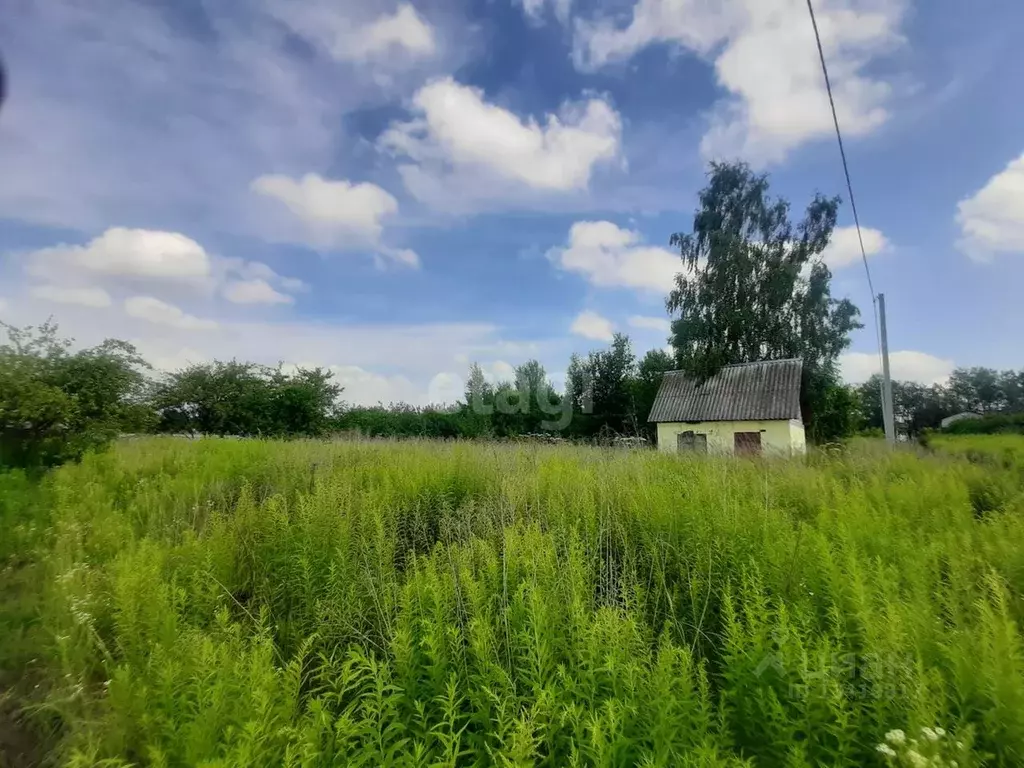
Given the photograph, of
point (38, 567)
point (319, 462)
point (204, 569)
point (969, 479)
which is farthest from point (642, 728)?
point (969, 479)

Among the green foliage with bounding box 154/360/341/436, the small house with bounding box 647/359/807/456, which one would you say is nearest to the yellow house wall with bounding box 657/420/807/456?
the small house with bounding box 647/359/807/456

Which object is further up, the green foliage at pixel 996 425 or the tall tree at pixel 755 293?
the tall tree at pixel 755 293

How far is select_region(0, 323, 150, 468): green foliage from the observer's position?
6.25 metres

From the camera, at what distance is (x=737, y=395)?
771 inches

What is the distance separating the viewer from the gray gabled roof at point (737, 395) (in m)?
18.1

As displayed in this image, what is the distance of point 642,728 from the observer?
1737mm

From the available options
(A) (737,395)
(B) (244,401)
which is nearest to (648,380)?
(A) (737,395)

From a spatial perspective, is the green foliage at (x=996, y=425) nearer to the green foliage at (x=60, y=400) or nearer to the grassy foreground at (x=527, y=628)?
the grassy foreground at (x=527, y=628)

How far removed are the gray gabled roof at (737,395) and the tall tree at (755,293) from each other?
37.4 inches

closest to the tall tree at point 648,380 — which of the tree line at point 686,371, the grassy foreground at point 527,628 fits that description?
the tree line at point 686,371

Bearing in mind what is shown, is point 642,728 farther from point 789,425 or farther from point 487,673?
point 789,425

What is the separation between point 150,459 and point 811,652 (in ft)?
27.2

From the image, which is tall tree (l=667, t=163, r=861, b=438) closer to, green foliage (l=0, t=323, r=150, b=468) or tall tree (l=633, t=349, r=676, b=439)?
tall tree (l=633, t=349, r=676, b=439)

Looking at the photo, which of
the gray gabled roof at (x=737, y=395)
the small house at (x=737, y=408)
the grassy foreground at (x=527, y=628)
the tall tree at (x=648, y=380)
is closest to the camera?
the grassy foreground at (x=527, y=628)
